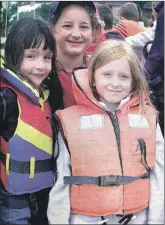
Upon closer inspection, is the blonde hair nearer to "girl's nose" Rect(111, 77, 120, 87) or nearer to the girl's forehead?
"girl's nose" Rect(111, 77, 120, 87)

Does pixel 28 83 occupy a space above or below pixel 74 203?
above

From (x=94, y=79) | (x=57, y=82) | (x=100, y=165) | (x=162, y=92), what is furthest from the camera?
(x=162, y=92)

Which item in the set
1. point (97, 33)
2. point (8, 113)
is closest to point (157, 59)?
point (97, 33)

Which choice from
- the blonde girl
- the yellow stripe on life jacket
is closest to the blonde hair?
the blonde girl

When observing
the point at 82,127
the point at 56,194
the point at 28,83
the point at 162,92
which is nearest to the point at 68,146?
the point at 82,127

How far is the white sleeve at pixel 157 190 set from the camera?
1.87 meters

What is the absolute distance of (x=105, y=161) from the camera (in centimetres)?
182

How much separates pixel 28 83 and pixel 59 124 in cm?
25

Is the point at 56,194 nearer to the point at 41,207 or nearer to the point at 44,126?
the point at 41,207

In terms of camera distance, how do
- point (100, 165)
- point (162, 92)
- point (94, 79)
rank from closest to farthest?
1. point (100, 165)
2. point (94, 79)
3. point (162, 92)

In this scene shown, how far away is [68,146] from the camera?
1840mm

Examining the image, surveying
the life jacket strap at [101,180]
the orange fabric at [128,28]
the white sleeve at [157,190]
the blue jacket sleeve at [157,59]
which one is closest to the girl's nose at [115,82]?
the white sleeve at [157,190]

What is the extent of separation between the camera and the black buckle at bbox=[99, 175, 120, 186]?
1.80 meters

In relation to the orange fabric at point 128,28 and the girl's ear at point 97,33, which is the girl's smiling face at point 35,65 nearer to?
the girl's ear at point 97,33
